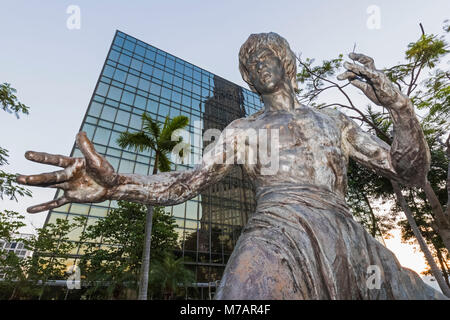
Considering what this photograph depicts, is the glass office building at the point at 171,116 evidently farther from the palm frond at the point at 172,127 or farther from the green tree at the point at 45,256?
the palm frond at the point at 172,127

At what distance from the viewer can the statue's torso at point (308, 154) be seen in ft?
4.40

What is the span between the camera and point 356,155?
159cm

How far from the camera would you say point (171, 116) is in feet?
78.9

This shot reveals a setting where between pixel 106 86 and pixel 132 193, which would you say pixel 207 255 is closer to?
pixel 106 86

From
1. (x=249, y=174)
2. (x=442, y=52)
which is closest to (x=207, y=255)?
(x=442, y=52)

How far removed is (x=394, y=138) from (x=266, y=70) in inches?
35.1

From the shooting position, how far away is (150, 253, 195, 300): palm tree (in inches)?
532

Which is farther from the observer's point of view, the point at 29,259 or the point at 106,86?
the point at 106,86

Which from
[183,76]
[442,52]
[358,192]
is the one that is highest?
[183,76]

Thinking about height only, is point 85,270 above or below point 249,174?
below

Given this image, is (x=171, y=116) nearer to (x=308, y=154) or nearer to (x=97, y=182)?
(x=308, y=154)

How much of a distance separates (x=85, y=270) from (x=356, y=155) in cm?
1454

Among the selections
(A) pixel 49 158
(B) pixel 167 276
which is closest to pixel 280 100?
(A) pixel 49 158

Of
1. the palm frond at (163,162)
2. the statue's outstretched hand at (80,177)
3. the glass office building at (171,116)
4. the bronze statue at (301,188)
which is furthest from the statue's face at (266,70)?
the glass office building at (171,116)
